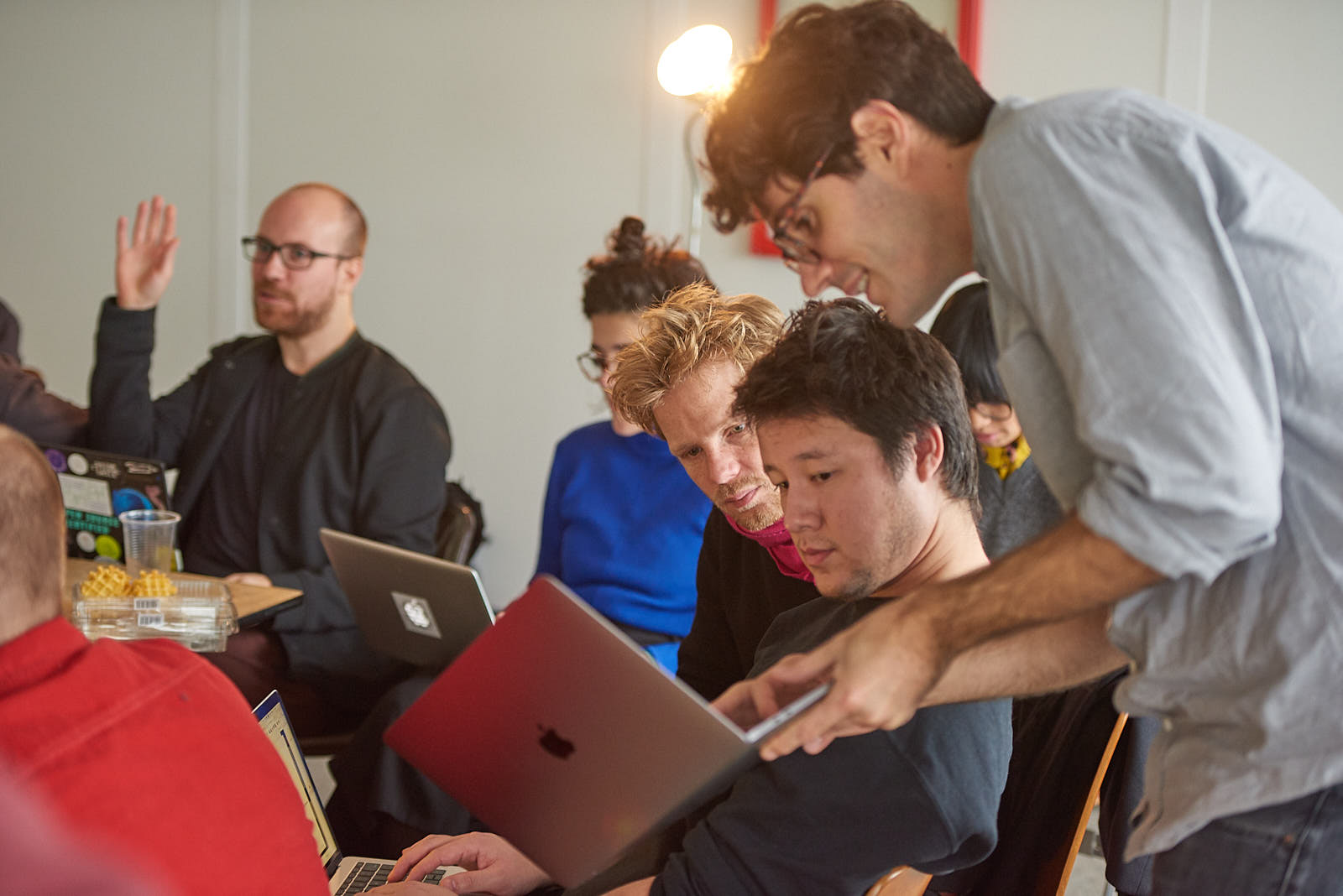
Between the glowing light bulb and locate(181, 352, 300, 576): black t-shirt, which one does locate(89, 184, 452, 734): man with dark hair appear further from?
the glowing light bulb

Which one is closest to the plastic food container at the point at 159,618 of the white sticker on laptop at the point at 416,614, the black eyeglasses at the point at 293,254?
the white sticker on laptop at the point at 416,614

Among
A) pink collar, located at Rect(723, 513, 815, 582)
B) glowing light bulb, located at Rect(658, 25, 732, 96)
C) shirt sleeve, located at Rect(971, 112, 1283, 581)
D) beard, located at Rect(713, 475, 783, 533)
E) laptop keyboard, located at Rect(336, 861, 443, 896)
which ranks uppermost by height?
glowing light bulb, located at Rect(658, 25, 732, 96)

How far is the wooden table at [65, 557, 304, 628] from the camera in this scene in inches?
83.4

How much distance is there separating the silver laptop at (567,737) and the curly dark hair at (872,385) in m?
0.37

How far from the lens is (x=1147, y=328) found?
78 centimetres

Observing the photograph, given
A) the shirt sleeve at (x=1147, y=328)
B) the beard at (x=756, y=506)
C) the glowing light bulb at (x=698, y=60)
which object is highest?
the glowing light bulb at (x=698, y=60)

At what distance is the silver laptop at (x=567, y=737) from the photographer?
95 cm

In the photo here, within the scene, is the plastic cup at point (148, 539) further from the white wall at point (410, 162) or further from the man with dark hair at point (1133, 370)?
the white wall at point (410, 162)

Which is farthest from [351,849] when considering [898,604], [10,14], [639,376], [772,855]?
[10,14]

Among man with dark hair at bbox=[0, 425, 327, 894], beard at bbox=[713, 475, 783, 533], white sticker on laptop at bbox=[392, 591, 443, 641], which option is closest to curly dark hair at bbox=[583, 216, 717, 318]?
white sticker on laptop at bbox=[392, 591, 443, 641]

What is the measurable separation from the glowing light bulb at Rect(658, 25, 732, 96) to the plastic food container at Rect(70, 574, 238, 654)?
1786 mm

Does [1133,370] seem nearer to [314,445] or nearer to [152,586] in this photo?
[152,586]

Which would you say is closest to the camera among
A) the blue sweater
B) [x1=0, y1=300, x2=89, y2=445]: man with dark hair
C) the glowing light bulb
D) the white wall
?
the blue sweater

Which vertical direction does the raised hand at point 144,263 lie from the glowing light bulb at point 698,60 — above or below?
below
